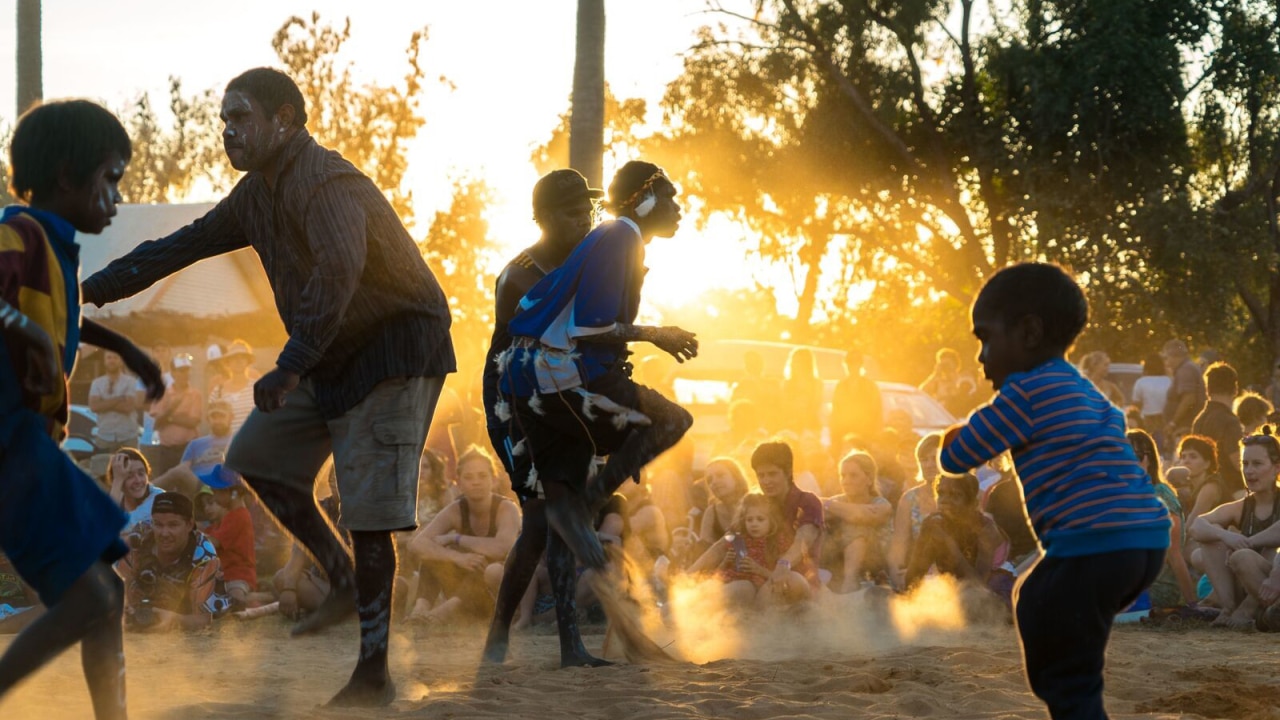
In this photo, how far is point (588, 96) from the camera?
43.2ft

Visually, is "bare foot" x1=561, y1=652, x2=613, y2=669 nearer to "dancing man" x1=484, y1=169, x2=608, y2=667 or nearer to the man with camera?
"dancing man" x1=484, y1=169, x2=608, y2=667

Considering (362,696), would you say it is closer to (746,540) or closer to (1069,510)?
(1069,510)

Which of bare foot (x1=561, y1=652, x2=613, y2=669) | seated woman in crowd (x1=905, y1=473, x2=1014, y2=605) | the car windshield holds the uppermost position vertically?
the car windshield

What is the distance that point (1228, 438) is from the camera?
1099cm

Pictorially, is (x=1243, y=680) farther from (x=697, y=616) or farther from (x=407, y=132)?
(x=407, y=132)

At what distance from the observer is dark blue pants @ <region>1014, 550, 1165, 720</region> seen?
3.85 meters

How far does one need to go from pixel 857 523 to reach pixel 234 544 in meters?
4.03

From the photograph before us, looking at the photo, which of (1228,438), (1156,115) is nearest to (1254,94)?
(1156,115)

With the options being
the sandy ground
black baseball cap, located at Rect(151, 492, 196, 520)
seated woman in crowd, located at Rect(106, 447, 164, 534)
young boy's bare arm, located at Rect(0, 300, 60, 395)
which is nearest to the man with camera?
black baseball cap, located at Rect(151, 492, 196, 520)

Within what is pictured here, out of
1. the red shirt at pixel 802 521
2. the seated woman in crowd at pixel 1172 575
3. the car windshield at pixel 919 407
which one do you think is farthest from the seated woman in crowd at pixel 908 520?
the car windshield at pixel 919 407

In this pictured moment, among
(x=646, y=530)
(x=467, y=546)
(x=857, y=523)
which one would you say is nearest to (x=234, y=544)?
(x=467, y=546)

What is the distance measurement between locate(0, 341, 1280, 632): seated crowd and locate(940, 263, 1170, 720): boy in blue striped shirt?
480 cm

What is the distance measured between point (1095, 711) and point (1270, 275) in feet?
64.4

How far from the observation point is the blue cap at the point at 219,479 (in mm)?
10062
